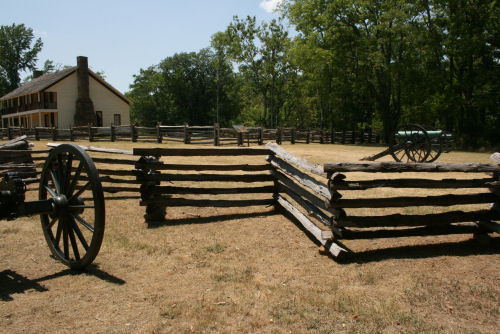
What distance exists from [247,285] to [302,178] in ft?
8.07

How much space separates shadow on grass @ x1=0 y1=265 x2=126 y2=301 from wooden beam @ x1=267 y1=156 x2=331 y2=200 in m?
2.95

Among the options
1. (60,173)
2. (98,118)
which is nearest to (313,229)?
(60,173)

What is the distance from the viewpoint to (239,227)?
21.7 feet

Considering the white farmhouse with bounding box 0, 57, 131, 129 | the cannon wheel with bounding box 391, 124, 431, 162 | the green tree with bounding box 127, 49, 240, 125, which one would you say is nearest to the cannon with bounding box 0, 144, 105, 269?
the cannon wheel with bounding box 391, 124, 431, 162

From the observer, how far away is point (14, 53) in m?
59.8

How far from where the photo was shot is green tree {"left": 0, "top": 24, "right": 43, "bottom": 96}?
193 ft

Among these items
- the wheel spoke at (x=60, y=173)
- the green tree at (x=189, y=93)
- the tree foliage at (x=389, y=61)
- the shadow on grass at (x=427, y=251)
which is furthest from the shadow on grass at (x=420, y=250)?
the green tree at (x=189, y=93)

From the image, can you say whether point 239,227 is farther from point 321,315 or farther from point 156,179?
point 321,315

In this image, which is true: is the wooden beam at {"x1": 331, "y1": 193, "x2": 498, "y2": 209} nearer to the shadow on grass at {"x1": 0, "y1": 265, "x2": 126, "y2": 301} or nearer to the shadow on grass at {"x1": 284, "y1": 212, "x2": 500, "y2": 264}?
the shadow on grass at {"x1": 284, "y1": 212, "x2": 500, "y2": 264}

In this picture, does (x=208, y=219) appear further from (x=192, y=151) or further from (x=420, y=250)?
(x=420, y=250)

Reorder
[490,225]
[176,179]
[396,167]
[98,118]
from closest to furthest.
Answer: [396,167] < [490,225] < [176,179] < [98,118]

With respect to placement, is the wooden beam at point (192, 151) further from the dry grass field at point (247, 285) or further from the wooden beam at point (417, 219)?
the wooden beam at point (417, 219)

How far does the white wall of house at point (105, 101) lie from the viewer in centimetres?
3922

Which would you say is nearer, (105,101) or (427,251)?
(427,251)
